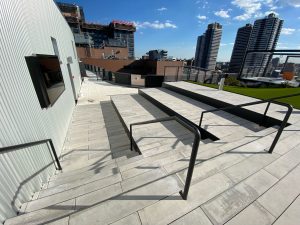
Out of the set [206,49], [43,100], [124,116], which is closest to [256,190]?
[43,100]

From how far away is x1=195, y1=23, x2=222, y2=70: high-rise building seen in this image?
11400cm

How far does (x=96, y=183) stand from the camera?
91.4 inches

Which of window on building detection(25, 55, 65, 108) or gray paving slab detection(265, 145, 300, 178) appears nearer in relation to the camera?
gray paving slab detection(265, 145, 300, 178)

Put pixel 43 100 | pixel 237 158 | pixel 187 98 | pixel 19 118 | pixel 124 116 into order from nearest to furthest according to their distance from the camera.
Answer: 1. pixel 19 118
2. pixel 237 158
3. pixel 43 100
4. pixel 124 116
5. pixel 187 98

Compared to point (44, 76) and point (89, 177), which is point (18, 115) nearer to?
point (44, 76)

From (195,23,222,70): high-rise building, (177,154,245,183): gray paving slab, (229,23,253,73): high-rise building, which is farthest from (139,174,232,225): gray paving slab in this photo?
(195,23,222,70): high-rise building

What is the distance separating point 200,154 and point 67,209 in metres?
2.37

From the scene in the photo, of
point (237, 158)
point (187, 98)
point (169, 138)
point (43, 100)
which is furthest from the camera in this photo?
point (187, 98)

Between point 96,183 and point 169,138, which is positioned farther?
point 169,138

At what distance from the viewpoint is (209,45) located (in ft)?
388

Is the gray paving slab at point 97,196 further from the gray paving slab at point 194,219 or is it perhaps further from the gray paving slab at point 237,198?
the gray paving slab at point 237,198

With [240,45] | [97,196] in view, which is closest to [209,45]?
[240,45]

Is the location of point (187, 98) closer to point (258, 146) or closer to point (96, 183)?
point (258, 146)

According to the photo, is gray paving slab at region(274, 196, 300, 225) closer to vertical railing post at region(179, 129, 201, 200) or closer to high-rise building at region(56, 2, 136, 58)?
vertical railing post at region(179, 129, 201, 200)
